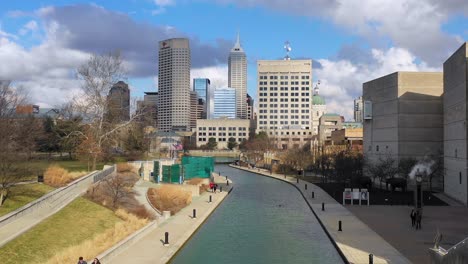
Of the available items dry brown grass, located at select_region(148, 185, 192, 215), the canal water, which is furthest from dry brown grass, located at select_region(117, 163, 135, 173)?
the canal water

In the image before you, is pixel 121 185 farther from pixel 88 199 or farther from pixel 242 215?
pixel 242 215

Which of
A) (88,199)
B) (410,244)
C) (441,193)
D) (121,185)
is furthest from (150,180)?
(410,244)

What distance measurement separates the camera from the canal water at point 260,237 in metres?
27.1

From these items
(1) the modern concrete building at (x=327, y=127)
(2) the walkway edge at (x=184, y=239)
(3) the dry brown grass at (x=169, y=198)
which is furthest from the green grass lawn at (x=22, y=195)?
(1) the modern concrete building at (x=327, y=127)

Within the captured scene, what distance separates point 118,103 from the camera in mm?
58406

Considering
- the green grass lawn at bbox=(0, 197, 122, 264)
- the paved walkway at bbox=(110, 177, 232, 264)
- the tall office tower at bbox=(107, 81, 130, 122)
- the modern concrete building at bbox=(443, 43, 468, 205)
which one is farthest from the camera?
the tall office tower at bbox=(107, 81, 130, 122)

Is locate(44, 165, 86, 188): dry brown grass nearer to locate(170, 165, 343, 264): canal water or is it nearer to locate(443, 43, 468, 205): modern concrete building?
locate(170, 165, 343, 264): canal water

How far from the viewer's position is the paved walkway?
24.3 meters

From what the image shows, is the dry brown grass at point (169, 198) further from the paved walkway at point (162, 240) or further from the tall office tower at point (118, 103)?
the tall office tower at point (118, 103)

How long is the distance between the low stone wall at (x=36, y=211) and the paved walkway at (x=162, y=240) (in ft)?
18.2

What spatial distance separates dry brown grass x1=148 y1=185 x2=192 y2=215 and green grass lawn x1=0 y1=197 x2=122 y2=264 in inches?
294

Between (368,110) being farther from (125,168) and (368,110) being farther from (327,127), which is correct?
(327,127)

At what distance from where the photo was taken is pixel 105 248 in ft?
84.2

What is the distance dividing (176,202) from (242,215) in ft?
21.4
